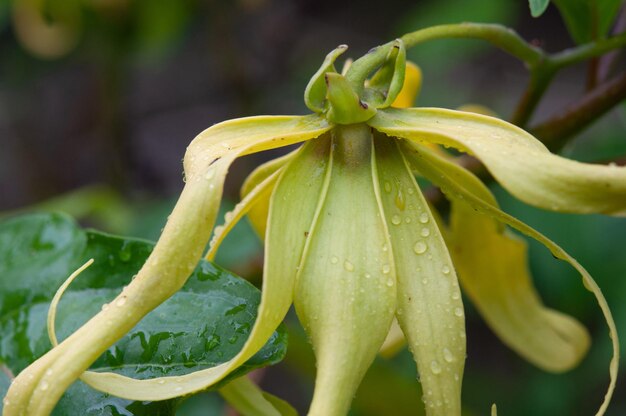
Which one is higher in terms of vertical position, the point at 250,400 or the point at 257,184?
the point at 257,184

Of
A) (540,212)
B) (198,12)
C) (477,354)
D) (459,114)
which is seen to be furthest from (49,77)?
(459,114)

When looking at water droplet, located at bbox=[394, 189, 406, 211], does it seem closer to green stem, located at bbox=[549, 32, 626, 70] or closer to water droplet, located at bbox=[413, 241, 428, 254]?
water droplet, located at bbox=[413, 241, 428, 254]

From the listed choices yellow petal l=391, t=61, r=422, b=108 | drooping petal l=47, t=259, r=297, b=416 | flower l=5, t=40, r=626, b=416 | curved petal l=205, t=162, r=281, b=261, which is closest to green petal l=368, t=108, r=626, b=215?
flower l=5, t=40, r=626, b=416

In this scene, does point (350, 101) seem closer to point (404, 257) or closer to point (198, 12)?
point (404, 257)

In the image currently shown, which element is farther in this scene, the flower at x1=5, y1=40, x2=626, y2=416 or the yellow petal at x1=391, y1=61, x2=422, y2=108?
the yellow petal at x1=391, y1=61, x2=422, y2=108

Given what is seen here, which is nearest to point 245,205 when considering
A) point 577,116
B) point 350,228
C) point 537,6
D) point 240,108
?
point 350,228

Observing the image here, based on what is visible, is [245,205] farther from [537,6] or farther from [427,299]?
[537,6]
